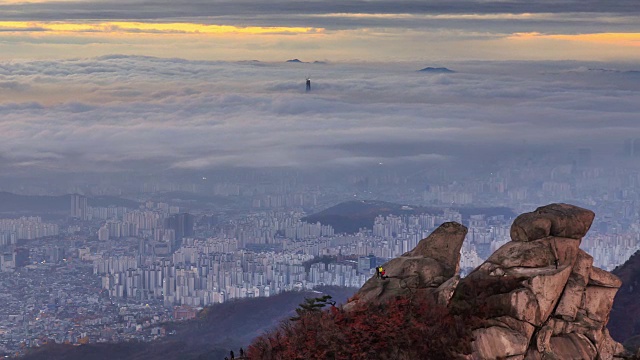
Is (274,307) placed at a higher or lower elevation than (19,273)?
higher

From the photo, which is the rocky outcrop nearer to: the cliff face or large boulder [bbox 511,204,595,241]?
the cliff face

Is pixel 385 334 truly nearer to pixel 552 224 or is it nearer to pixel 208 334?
pixel 552 224

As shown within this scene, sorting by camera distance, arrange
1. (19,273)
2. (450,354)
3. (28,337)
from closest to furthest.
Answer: (450,354)
(28,337)
(19,273)

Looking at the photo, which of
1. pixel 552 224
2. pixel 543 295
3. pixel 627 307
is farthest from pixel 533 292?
pixel 627 307

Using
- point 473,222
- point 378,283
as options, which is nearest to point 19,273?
point 473,222

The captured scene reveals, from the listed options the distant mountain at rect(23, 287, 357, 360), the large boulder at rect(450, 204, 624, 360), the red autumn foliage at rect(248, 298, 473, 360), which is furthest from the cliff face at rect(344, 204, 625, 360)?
the distant mountain at rect(23, 287, 357, 360)

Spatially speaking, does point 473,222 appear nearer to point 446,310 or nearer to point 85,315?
point 85,315
